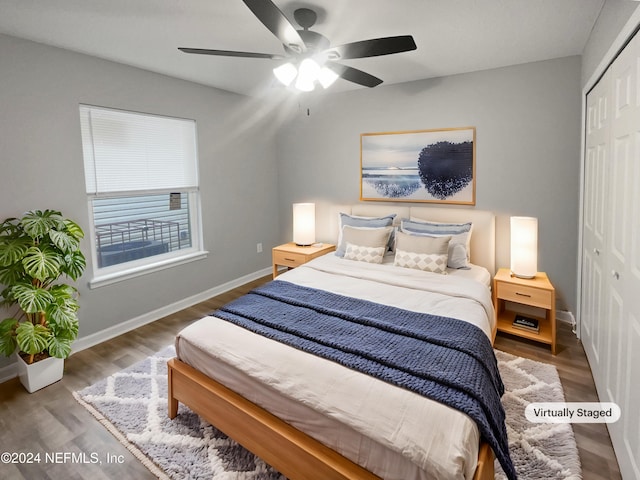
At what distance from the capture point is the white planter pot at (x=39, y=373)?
8.01ft

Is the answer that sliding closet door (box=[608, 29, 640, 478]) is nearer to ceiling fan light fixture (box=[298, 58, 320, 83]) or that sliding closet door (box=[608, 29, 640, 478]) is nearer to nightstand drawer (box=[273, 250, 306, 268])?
ceiling fan light fixture (box=[298, 58, 320, 83])

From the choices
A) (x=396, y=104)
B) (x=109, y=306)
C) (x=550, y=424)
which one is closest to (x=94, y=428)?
(x=109, y=306)

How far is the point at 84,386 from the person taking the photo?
8.29 feet

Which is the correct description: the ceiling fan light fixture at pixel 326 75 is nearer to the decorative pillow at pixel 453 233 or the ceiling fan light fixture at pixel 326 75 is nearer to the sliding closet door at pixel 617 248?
the sliding closet door at pixel 617 248

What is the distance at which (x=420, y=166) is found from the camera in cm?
384

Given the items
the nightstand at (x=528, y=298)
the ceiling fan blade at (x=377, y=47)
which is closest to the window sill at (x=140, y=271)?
the ceiling fan blade at (x=377, y=47)

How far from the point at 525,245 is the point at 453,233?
0.61 meters

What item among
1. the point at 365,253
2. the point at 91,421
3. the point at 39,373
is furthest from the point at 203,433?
the point at 365,253

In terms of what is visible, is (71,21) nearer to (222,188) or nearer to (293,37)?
(293,37)

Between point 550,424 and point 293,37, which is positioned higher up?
point 293,37

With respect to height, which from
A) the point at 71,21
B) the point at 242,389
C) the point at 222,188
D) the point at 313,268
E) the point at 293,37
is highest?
the point at 71,21

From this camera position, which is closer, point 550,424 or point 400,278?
point 550,424

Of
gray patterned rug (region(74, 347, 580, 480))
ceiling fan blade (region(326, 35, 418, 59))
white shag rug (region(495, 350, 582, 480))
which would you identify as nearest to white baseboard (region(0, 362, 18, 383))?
gray patterned rug (region(74, 347, 580, 480))

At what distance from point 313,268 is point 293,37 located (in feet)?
6.40
